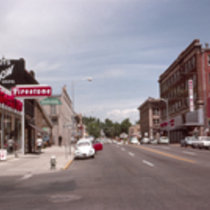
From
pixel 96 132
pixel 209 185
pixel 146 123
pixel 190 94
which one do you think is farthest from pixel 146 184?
pixel 96 132

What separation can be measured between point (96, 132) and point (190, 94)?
88770mm

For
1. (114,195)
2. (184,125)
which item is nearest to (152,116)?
(184,125)

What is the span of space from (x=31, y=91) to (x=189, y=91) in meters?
34.1

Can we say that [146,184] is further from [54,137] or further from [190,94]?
[54,137]

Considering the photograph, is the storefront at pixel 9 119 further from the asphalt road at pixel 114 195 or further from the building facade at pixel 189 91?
the building facade at pixel 189 91

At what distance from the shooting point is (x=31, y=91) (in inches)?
1099

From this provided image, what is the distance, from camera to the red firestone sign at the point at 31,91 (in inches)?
1064

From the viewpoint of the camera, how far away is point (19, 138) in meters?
29.2

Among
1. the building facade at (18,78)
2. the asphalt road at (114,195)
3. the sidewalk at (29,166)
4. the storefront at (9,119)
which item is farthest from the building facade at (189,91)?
the asphalt road at (114,195)

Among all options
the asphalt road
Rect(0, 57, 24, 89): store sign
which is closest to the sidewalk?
the asphalt road

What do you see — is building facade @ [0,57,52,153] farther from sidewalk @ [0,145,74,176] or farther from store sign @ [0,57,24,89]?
sidewalk @ [0,145,74,176]

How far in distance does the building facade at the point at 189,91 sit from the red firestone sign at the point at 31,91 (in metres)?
28.4

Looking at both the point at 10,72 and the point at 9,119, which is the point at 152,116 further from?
the point at 9,119

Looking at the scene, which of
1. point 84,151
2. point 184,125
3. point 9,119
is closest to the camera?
point 84,151
